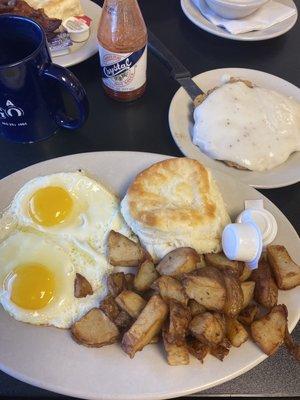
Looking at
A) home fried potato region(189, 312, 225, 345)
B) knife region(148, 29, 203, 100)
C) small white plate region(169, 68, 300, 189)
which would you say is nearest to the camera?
home fried potato region(189, 312, 225, 345)

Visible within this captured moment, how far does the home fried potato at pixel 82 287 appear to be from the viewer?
981 millimetres

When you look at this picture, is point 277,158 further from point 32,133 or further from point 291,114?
point 32,133

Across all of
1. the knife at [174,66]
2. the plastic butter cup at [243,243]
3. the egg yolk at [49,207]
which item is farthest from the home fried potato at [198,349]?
the knife at [174,66]

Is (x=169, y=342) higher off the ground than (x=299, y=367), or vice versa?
(x=169, y=342)

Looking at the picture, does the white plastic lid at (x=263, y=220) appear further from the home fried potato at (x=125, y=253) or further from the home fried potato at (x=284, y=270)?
the home fried potato at (x=125, y=253)

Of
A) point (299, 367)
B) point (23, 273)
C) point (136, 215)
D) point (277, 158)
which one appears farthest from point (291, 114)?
point (23, 273)

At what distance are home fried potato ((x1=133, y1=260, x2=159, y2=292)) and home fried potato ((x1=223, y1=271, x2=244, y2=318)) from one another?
17 centimetres

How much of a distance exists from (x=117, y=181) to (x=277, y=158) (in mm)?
504

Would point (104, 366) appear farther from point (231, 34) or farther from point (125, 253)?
point (231, 34)

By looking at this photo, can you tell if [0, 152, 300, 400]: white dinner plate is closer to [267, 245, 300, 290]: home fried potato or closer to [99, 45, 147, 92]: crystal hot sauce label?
[267, 245, 300, 290]: home fried potato

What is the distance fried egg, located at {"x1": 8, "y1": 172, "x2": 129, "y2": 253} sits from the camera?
42.4 inches

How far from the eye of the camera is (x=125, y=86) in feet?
4.63

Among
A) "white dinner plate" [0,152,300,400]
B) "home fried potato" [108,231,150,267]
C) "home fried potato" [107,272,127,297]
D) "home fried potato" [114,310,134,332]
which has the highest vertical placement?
"home fried potato" [108,231,150,267]

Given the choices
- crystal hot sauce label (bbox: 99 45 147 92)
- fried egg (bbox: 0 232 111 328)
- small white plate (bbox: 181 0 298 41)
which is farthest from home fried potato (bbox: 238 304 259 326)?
small white plate (bbox: 181 0 298 41)
